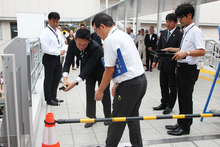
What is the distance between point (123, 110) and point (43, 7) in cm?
2429

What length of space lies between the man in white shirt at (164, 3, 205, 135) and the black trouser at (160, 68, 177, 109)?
85cm

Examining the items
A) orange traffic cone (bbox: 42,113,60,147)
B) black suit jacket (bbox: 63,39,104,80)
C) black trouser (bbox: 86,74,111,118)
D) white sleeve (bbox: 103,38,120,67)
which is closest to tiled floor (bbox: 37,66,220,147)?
black trouser (bbox: 86,74,111,118)

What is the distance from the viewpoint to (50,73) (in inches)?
169

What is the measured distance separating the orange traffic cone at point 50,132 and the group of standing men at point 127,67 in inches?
23.6

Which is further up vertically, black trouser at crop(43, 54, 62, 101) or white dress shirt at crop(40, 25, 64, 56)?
white dress shirt at crop(40, 25, 64, 56)

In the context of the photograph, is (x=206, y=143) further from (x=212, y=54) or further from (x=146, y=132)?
(x=212, y=54)

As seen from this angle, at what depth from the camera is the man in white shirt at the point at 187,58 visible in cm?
291

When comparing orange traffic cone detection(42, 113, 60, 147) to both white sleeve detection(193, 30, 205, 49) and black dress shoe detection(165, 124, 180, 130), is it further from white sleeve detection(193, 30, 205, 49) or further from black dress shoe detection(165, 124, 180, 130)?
white sleeve detection(193, 30, 205, 49)

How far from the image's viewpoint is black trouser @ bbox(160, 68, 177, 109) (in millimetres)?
4117

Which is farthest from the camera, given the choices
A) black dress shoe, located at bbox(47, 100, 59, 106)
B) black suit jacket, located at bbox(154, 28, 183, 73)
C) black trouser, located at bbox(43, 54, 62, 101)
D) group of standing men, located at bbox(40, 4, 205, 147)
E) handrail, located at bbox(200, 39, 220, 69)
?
handrail, located at bbox(200, 39, 220, 69)

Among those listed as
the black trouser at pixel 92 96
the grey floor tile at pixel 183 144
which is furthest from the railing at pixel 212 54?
the black trouser at pixel 92 96

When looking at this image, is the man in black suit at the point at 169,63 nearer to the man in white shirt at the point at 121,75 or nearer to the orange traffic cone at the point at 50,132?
the man in white shirt at the point at 121,75

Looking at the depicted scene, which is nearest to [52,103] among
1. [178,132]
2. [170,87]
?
[170,87]

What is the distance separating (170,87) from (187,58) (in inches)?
47.2
